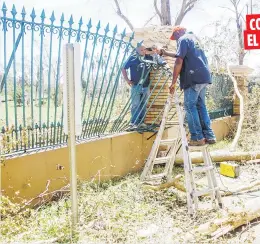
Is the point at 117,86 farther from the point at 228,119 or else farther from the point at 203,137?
the point at 228,119

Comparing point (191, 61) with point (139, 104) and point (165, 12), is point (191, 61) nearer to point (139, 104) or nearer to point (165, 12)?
point (139, 104)

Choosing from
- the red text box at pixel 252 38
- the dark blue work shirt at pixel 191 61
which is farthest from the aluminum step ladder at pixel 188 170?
the red text box at pixel 252 38

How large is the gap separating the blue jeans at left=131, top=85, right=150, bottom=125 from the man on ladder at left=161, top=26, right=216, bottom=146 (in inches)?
51.0

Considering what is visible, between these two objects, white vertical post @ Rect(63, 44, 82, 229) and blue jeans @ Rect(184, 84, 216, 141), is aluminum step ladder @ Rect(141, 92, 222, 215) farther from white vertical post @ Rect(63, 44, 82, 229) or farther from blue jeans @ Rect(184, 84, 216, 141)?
white vertical post @ Rect(63, 44, 82, 229)

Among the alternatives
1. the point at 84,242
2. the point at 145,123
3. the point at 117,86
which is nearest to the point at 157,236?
the point at 84,242

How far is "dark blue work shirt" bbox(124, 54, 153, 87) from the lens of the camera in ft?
18.6

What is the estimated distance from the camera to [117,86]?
5.67 metres

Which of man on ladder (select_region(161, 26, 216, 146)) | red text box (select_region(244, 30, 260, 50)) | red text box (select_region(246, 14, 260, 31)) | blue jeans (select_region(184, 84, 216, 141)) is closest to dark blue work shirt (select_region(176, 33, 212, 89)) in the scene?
man on ladder (select_region(161, 26, 216, 146))

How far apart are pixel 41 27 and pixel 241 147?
5.88 meters

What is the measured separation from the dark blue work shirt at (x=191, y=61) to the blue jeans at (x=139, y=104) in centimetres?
136

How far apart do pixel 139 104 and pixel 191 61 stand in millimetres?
1597

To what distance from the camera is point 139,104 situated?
6.17 m

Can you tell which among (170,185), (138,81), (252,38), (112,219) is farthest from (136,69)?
(252,38)

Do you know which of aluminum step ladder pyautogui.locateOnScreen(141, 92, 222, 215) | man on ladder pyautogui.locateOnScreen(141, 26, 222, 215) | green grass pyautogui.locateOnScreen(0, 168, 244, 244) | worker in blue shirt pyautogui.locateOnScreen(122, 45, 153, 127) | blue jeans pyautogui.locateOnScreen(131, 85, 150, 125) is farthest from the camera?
blue jeans pyautogui.locateOnScreen(131, 85, 150, 125)
